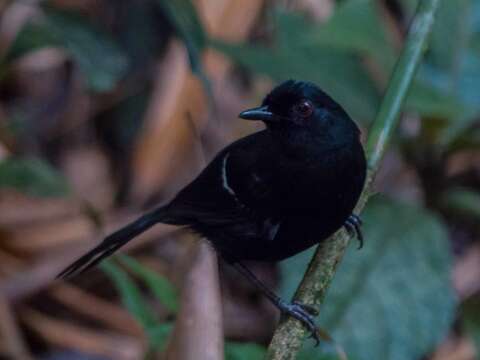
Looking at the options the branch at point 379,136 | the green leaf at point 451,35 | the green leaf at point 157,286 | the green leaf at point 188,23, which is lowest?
the green leaf at point 451,35

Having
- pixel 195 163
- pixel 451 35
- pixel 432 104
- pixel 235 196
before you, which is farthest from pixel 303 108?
pixel 195 163

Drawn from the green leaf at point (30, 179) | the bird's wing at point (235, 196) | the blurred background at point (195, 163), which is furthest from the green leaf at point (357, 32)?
the green leaf at point (30, 179)

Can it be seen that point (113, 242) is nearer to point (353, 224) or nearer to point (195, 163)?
point (353, 224)

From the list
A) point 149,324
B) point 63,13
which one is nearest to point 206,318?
point 149,324

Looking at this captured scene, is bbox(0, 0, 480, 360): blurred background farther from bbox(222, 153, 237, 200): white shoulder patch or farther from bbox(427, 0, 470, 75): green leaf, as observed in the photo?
bbox(222, 153, 237, 200): white shoulder patch

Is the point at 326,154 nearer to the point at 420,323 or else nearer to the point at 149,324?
the point at 149,324

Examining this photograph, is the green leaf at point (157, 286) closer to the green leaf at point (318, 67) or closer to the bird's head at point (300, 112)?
the bird's head at point (300, 112)

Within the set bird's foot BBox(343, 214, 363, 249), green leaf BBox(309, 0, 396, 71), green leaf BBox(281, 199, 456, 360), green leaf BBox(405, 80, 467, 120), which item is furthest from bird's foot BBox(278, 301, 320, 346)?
green leaf BBox(309, 0, 396, 71)
